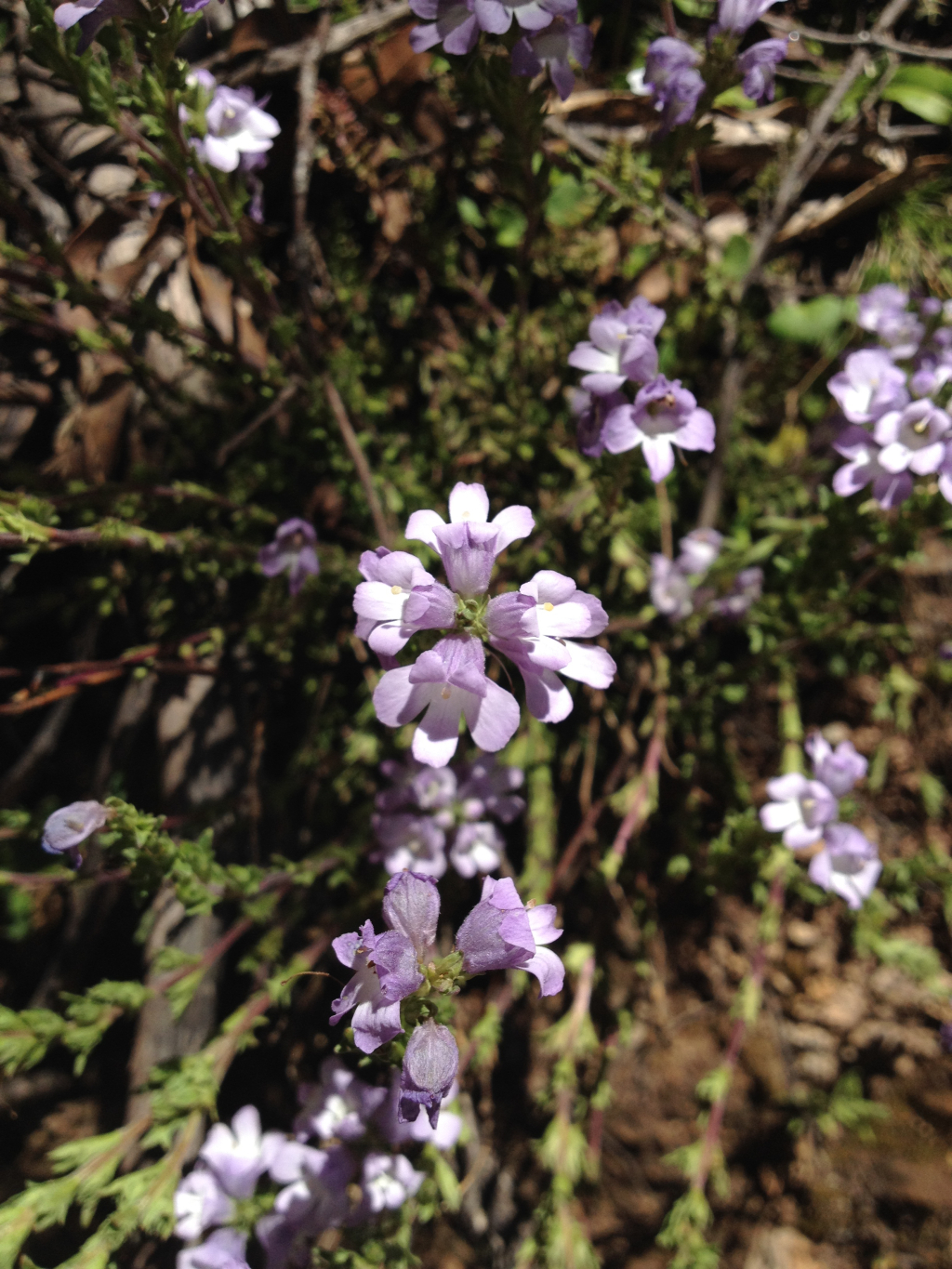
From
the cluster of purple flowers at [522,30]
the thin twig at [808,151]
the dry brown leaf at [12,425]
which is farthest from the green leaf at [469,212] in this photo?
the dry brown leaf at [12,425]

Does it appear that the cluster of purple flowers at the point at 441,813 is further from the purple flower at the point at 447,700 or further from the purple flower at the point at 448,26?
the purple flower at the point at 448,26

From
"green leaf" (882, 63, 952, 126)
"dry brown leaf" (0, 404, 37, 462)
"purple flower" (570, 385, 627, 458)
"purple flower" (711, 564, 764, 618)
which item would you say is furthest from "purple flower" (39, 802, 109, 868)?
"green leaf" (882, 63, 952, 126)

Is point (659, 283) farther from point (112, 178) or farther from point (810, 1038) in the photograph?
point (810, 1038)

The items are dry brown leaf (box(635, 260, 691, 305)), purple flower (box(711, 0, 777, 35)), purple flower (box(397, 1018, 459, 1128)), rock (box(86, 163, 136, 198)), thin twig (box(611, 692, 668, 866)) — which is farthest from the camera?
dry brown leaf (box(635, 260, 691, 305))

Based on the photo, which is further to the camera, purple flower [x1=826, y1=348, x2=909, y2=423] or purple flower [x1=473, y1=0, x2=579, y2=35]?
purple flower [x1=826, y1=348, x2=909, y2=423]

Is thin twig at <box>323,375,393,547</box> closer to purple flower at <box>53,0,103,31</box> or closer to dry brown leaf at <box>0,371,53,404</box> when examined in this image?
dry brown leaf at <box>0,371,53,404</box>

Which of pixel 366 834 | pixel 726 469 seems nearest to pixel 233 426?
pixel 366 834
